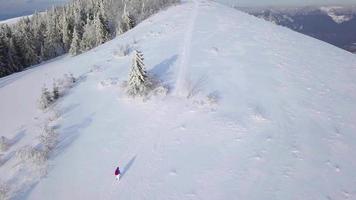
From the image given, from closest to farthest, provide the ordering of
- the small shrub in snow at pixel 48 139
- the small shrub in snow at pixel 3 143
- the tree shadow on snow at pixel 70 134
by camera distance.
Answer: the small shrub in snow at pixel 48 139 → the tree shadow on snow at pixel 70 134 → the small shrub in snow at pixel 3 143

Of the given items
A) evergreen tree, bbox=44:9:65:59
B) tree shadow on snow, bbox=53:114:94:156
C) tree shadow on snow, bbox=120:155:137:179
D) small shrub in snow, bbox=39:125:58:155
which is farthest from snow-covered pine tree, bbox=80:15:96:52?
tree shadow on snow, bbox=120:155:137:179

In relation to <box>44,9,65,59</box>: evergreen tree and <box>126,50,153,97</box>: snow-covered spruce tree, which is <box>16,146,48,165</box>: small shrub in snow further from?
<box>44,9,65,59</box>: evergreen tree

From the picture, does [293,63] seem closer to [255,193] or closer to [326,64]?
[326,64]

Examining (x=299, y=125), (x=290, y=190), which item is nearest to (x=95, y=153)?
(x=290, y=190)

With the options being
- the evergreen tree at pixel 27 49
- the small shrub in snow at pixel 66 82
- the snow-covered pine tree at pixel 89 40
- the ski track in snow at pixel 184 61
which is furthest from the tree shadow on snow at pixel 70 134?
the evergreen tree at pixel 27 49

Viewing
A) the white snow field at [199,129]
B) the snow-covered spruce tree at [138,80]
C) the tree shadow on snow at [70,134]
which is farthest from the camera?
the snow-covered spruce tree at [138,80]

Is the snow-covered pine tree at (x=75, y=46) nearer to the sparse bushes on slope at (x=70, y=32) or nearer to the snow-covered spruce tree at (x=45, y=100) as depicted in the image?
the sparse bushes on slope at (x=70, y=32)
